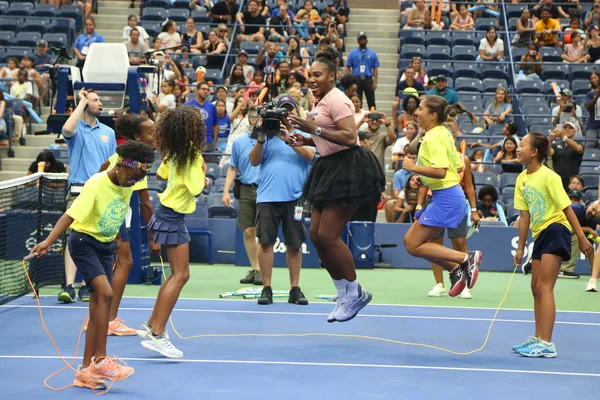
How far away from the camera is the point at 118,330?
323 inches

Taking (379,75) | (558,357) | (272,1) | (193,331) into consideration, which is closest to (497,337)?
(558,357)

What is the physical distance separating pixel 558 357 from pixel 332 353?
1850mm

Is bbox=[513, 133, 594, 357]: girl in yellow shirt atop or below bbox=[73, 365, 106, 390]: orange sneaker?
atop

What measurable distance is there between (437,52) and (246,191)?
9.64 metres

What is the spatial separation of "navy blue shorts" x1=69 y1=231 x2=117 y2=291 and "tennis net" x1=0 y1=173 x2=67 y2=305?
12.4ft

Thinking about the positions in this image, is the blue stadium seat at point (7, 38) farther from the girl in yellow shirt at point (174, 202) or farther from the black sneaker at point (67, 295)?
the girl in yellow shirt at point (174, 202)

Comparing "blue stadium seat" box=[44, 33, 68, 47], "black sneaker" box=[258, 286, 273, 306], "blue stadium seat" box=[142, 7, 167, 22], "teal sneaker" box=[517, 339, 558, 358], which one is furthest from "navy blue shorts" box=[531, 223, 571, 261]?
"blue stadium seat" box=[142, 7, 167, 22]

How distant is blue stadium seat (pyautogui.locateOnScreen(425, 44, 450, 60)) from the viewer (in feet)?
66.4

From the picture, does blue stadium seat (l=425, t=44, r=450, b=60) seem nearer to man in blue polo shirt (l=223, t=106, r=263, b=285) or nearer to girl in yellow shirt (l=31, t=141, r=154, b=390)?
man in blue polo shirt (l=223, t=106, r=263, b=285)

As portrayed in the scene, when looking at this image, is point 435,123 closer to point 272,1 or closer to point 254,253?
point 254,253

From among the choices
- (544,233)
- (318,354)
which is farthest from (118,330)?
(544,233)

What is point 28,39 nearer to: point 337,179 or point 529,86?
point 529,86

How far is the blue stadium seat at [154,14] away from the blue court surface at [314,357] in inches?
526

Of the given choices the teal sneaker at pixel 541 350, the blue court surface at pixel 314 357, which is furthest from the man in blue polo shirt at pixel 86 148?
the teal sneaker at pixel 541 350
